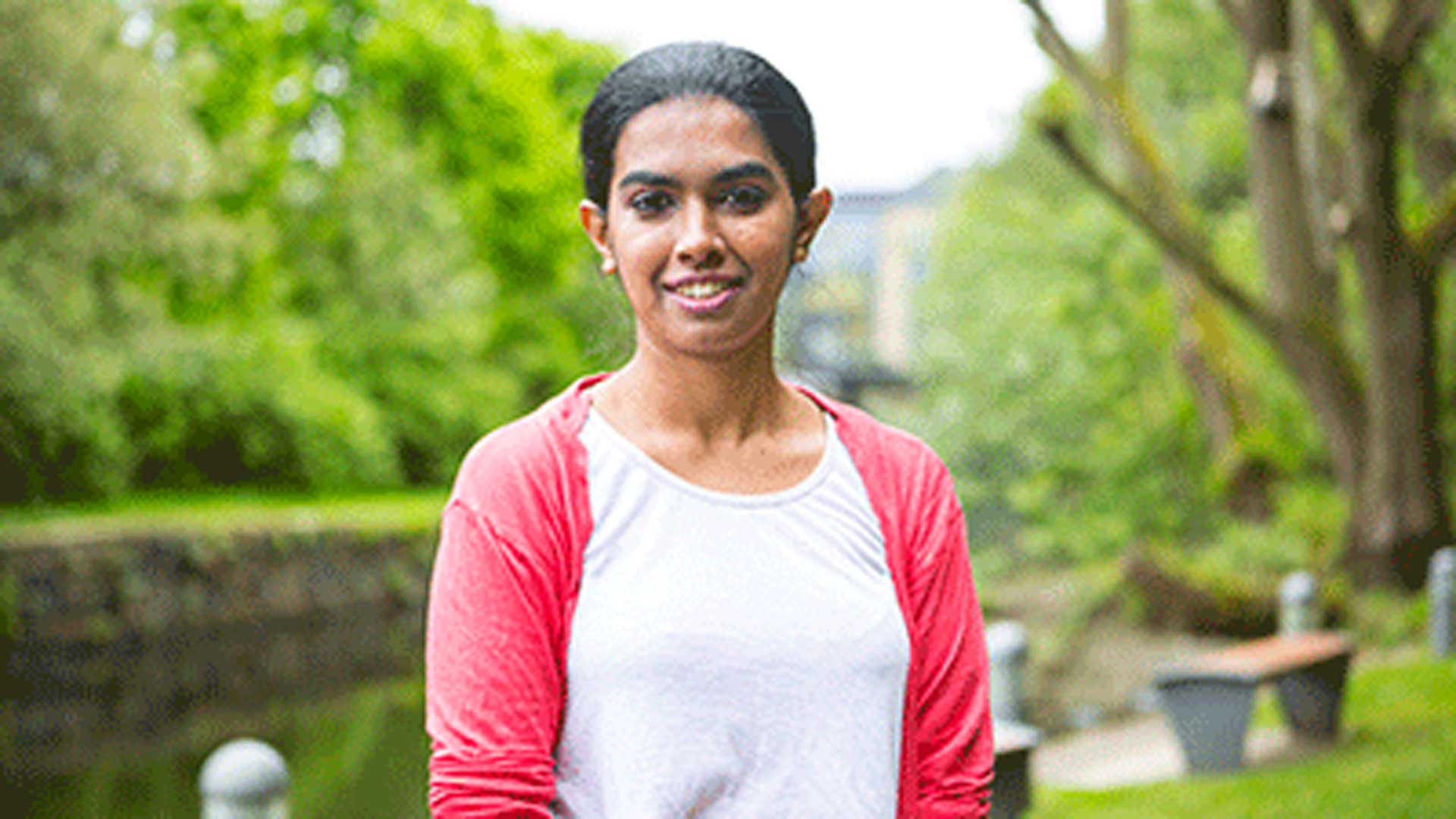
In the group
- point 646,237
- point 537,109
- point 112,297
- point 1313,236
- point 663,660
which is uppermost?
point 537,109

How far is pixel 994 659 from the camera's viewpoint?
254 inches

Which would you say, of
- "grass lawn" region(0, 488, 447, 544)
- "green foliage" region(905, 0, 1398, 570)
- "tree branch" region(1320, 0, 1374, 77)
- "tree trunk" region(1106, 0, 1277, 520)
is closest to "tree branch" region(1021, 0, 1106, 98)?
"tree branch" region(1320, 0, 1374, 77)

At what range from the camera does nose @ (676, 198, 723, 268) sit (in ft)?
5.16

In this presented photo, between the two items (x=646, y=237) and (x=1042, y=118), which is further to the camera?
(x=1042, y=118)

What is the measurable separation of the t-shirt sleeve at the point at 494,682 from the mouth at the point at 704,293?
0.30 m

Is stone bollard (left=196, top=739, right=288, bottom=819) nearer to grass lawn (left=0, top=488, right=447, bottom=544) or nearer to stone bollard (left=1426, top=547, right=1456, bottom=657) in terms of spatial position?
stone bollard (left=1426, top=547, right=1456, bottom=657)

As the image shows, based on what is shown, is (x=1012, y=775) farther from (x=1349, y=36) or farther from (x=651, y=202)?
(x=1349, y=36)

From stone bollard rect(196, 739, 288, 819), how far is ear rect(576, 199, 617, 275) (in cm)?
262

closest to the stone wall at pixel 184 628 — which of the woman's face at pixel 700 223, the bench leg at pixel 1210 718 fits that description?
the bench leg at pixel 1210 718

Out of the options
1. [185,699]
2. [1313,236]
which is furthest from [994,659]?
[185,699]

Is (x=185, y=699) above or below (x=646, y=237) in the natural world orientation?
below

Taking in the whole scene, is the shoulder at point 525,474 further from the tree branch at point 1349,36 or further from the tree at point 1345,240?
the tree branch at point 1349,36

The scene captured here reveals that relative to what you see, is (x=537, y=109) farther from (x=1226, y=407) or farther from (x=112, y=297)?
(x=1226, y=407)

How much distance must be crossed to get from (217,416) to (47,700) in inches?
384
